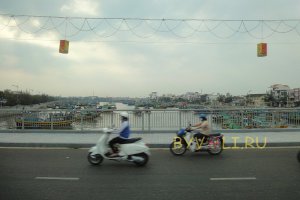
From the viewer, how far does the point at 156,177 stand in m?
7.89

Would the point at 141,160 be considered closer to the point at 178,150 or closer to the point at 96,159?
the point at 96,159

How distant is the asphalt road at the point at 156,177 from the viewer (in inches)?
251

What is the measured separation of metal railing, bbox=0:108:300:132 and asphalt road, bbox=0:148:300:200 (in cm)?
555

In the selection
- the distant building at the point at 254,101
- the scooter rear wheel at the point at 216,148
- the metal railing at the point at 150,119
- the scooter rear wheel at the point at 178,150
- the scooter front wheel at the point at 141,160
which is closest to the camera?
the scooter front wheel at the point at 141,160

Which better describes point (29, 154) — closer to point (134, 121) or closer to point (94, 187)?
point (94, 187)

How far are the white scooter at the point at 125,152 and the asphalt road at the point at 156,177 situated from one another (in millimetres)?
245

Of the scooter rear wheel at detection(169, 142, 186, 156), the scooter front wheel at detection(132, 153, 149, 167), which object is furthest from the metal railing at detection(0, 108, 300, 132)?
the scooter front wheel at detection(132, 153, 149, 167)

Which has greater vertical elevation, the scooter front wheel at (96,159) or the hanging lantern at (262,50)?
the hanging lantern at (262,50)

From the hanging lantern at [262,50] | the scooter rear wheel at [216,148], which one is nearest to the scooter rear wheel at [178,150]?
the scooter rear wheel at [216,148]

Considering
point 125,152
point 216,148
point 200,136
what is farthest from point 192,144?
point 125,152

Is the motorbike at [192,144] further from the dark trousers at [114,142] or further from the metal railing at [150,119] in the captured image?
the metal railing at [150,119]

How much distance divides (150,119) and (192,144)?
589 cm

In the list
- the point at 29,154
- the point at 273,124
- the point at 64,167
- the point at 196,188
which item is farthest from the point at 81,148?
the point at 273,124

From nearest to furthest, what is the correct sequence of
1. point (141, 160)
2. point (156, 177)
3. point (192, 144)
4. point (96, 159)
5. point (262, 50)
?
point (156, 177) < point (141, 160) < point (96, 159) < point (192, 144) < point (262, 50)
